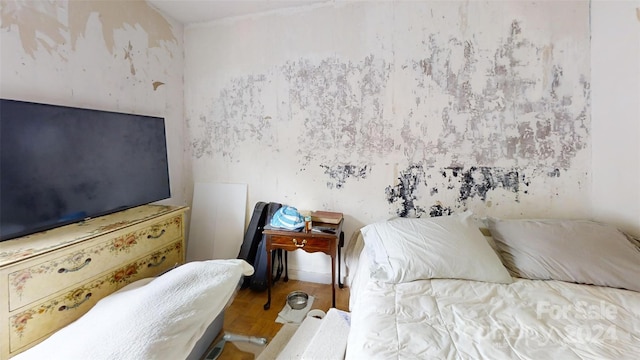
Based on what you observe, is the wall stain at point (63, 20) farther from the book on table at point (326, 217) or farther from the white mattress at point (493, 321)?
the white mattress at point (493, 321)

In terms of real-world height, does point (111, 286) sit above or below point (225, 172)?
below

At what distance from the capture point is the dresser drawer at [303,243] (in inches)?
82.8

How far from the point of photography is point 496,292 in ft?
4.69

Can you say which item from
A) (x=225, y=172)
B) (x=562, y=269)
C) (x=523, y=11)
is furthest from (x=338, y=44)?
(x=562, y=269)

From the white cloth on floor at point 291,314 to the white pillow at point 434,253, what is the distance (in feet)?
2.47

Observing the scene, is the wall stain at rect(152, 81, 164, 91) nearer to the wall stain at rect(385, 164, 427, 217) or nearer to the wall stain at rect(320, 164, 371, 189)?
the wall stain at rect(320, 164, 371, 189)

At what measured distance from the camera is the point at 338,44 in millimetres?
2363

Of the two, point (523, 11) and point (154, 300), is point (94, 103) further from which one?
point (523, 11)

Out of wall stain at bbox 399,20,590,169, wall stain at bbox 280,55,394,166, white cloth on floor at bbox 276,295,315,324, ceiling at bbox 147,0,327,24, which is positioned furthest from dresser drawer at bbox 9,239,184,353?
wall stain at bbox 399,20,590,169

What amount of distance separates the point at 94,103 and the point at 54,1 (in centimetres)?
63

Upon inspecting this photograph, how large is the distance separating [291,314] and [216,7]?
2.73 m

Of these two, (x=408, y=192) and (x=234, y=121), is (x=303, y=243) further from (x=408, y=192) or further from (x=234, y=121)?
(x=234, y=121)

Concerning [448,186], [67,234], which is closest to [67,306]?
[67,234]

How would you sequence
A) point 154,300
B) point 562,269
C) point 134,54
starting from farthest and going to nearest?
1. point 134,54
2. point 562,269
3. point 154,300
